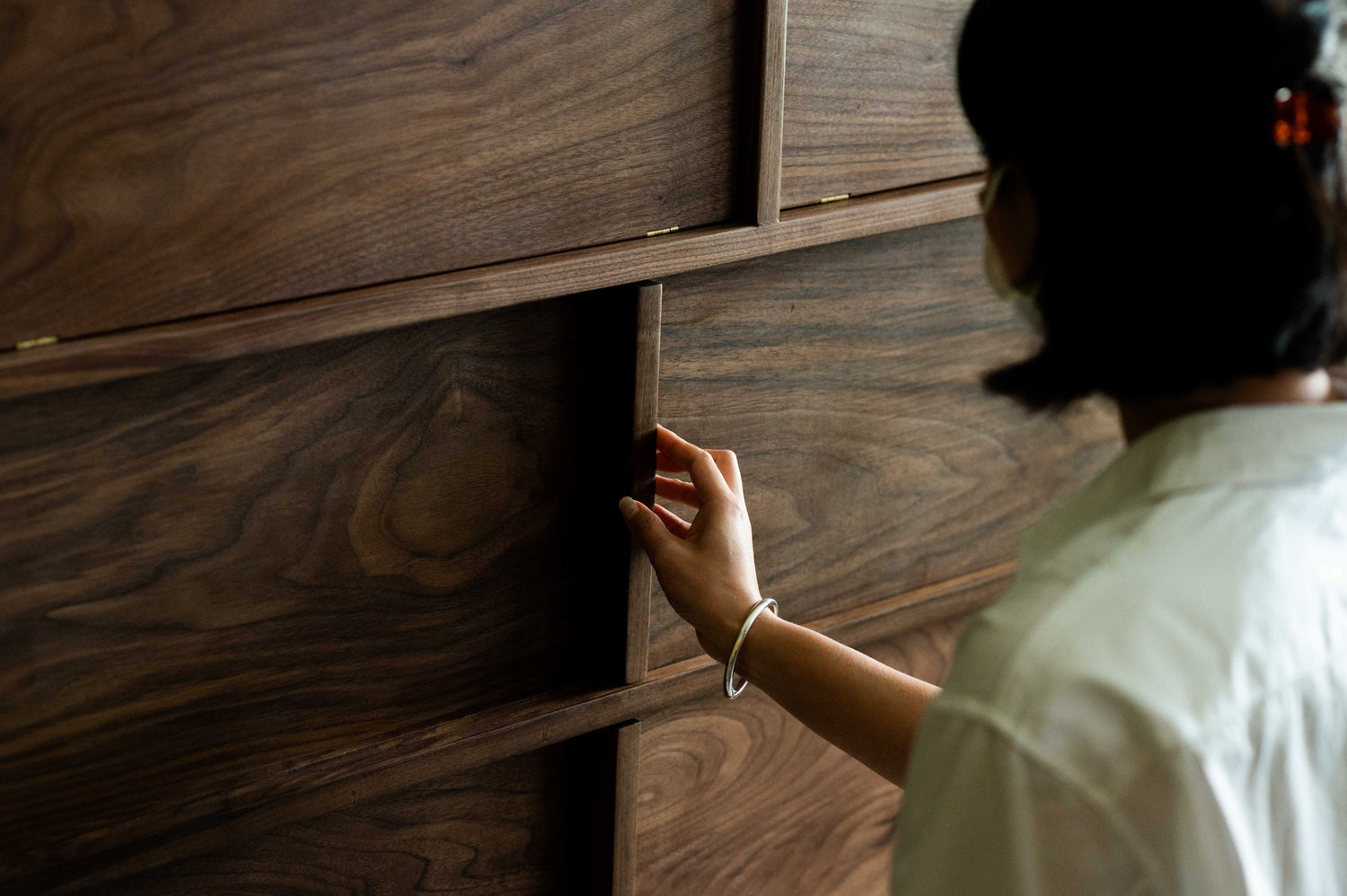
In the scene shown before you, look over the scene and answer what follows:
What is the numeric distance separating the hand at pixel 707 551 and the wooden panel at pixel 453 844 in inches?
6.9

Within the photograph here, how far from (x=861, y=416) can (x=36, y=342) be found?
2.26 feet

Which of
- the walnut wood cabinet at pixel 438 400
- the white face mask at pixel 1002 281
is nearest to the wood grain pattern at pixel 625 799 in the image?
the walnut wood cabinet at pixel 438 400

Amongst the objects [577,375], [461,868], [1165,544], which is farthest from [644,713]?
[1165,544]

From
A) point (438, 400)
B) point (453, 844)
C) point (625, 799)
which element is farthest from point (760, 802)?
point (438, 400)

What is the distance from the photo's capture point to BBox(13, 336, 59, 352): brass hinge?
30.2 inches

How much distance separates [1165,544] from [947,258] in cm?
60

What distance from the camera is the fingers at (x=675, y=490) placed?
1071 millimetres

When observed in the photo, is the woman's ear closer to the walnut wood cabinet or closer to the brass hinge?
the walnut wood cabinet

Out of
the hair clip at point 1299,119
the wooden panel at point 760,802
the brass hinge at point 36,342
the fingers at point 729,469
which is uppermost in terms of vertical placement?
the hair clip at point 1299,119

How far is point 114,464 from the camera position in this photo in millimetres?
840

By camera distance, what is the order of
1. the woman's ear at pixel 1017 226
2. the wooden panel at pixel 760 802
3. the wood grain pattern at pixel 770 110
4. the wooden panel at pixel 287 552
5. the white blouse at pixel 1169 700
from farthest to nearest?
the wooden panel at pixel 760 802 → the wood grain pattern at pixel 770 110 → the wooden panel at pixel 287 552 → the woman's ear at pixel 1017 226 → the white blouse at pixel 1169 700

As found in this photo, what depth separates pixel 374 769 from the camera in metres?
0.98

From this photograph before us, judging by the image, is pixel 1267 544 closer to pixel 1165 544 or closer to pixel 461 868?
pixel 1165 544

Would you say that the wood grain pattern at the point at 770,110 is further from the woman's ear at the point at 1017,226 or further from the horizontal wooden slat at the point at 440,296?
the woman's ear at the point at 1017,226
